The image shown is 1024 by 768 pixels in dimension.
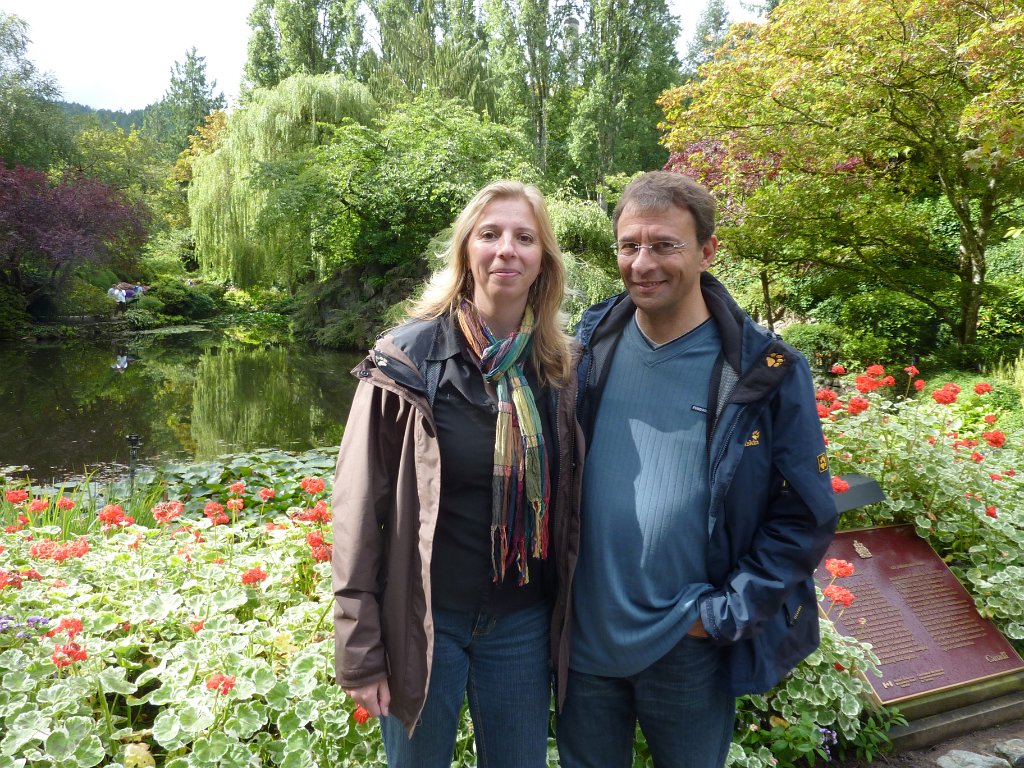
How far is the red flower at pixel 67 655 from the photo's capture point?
5.81ft

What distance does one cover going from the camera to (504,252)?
1550mm

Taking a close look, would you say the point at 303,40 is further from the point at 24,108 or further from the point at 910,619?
the point at 910,619

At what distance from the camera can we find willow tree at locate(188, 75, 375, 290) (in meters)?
16.7

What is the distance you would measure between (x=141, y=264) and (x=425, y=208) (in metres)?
15.8

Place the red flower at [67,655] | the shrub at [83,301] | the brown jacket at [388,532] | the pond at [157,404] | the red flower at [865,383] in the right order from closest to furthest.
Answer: the brown jacket at [388,532], the red flower at [67,655], the red flower at [865,383], the pond at [157,404], the shrub at [83,301]

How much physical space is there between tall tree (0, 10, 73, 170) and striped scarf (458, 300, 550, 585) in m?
22.9

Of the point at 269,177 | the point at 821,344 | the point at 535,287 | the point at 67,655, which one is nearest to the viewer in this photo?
the point at 535,287

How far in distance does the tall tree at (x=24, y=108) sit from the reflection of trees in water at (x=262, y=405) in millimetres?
10438

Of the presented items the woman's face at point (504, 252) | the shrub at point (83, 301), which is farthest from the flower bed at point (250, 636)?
the shrub at point (83, 301)

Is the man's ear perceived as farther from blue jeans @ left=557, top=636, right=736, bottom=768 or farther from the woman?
blue jeans @ left=557, top=636, right=736, bottom=768

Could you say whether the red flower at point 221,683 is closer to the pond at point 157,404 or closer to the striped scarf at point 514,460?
the striped scarf at point 514,460

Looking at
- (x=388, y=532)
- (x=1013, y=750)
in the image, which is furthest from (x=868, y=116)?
(x=388, y=532)

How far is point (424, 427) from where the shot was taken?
144 cm

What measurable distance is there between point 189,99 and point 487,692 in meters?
57.0
